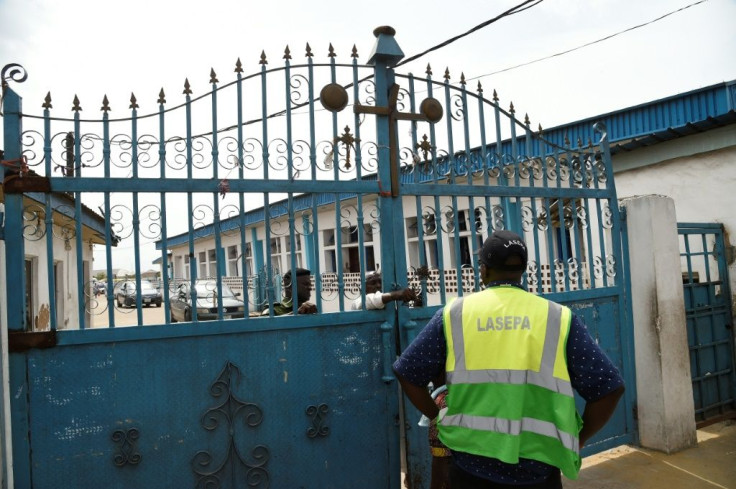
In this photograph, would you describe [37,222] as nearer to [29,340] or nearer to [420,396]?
[29,340]

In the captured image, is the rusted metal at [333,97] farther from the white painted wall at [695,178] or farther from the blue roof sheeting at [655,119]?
the white painted wall at [695,178]

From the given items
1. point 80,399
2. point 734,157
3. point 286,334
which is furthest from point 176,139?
point 734,157

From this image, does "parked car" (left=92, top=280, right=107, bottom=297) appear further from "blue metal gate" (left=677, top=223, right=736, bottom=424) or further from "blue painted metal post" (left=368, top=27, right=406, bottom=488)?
"blue metal gate" (left=677, top=223, right=736, bottom=424)

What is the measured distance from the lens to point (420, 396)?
218 cm

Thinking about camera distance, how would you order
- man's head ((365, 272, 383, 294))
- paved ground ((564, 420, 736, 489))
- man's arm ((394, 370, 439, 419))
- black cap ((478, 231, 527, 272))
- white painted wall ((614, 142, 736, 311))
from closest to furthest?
1. black cap ((478, 231, 527, 272))
2. man's arm ((394, 370, 439, 419))
3. paved ground ((564, 420, 736, 489))
4. man's head ((365, 272, 383, 294))
5. white painted wall ((614, 142, 736, 311))

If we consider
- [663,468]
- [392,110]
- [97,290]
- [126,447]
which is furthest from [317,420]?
[663,468]

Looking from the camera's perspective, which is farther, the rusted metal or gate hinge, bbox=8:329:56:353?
the rusted metal

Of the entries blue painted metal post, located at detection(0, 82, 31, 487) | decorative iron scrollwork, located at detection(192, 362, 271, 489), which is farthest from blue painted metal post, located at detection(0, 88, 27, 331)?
decorative iron scrollwork, located at detection(192, 362, 271, 489)

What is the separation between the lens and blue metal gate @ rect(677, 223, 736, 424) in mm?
5191

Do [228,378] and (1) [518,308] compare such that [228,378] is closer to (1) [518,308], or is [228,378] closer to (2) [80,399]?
(2) [80,399]

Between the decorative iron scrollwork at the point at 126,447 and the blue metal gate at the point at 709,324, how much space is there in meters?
5.05

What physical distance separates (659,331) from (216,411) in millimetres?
3721

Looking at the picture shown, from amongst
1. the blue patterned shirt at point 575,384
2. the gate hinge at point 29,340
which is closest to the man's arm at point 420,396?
the blue patterned shirt at point 575,384

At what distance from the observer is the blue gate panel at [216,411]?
2803 millimetres
